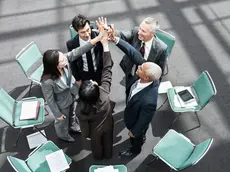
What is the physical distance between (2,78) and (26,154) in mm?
1775

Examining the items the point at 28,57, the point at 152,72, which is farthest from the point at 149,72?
the point at 28,57

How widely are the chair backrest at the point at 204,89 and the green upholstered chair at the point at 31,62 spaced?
2672 millimetres

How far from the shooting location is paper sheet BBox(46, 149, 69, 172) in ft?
13.5

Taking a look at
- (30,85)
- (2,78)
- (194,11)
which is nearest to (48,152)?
(30,85)

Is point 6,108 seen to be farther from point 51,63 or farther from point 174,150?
point 174,150

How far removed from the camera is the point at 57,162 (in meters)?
4.18

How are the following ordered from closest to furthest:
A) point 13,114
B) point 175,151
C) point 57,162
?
point 57,162 < point 175,151 < point 13,114

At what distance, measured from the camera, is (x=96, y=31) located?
13.8 feet

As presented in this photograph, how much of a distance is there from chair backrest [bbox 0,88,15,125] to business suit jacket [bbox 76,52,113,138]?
1451 millimetres

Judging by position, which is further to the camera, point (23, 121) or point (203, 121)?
point (203, 121)

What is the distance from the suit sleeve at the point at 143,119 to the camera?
3.65 m

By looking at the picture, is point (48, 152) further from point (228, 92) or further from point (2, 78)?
point (228, 92)

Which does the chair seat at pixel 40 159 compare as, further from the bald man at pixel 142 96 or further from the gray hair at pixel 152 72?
the gray hair at pixel 152 72

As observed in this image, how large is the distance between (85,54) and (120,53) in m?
1.95
